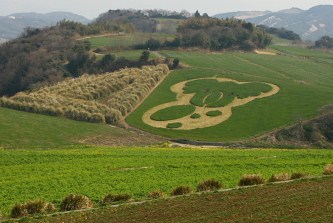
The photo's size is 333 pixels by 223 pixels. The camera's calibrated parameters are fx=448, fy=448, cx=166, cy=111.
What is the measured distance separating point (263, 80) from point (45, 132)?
5109 cm

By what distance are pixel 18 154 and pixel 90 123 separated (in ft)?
78.2

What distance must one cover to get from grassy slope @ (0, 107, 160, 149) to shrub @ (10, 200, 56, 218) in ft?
77.2

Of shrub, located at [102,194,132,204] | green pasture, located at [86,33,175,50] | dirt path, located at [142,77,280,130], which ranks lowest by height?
dirt path, located at [142,77,280,130]

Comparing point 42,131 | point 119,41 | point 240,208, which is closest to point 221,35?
point 119,41

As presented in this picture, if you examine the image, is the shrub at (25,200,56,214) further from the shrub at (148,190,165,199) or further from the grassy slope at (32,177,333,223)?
the shrub at (148,190,165,199)

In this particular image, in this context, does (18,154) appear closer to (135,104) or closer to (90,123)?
(90,123)

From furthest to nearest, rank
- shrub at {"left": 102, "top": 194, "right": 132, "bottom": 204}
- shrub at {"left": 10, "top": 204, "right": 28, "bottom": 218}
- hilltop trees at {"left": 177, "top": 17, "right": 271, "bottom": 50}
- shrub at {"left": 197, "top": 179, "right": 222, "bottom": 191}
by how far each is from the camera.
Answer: hilltop trees at {"left": 177, "top": 17, "right": 271, "bottom": 50}, shrub at {"left": 197, "top": 179, "right": 222, "bottom": 191}, shrub at {"left": 102, "top": 194, "right": 132, "bottom": 204}, shrub at {"left": 10, "top": 204, "right": 28, "bottom": 218}

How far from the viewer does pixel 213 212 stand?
74.1 feet

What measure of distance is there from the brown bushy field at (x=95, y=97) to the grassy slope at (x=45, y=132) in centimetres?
520

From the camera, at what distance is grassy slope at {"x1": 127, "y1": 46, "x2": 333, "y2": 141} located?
63719mm

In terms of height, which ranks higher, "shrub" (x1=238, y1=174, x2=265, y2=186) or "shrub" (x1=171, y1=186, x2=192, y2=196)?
"shrub" (x1=238, y1=174, x2=265, y2=186)

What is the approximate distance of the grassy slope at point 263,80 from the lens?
2509 inches

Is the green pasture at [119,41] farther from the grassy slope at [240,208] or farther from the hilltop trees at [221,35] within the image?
the grassy slope at [240,208]

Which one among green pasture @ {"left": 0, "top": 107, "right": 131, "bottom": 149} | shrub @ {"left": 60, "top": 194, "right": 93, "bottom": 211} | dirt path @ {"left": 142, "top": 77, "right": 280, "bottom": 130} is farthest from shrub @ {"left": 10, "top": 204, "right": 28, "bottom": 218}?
dirt path @ {"left": 142, "top": 77, "right": 280, "bottom": 130}
